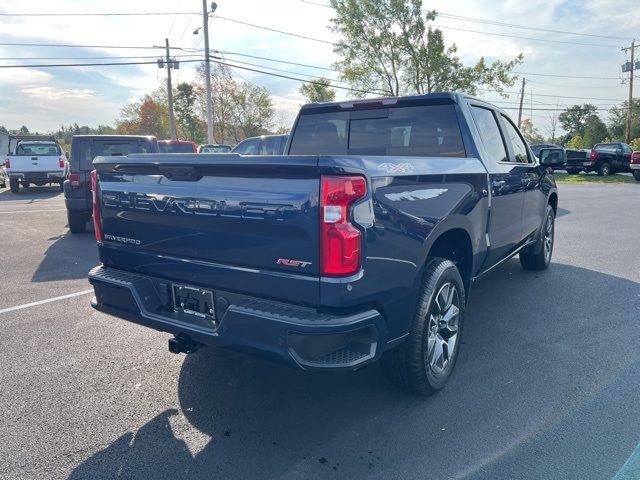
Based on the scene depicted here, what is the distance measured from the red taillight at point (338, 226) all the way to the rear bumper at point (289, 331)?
265mm

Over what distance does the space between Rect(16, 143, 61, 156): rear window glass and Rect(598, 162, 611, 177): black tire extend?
2653 centimetres

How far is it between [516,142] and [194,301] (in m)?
3.82

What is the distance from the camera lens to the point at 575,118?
73250 millimetres

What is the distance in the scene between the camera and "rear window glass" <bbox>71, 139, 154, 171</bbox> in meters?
9.48

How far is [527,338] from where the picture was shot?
4191mm

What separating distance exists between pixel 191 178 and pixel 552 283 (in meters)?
4.67

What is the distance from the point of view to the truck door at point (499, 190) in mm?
4086

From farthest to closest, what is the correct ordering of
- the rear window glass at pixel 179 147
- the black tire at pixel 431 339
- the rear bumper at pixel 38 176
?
1. the rear bumper at pixel 38 176
2. the rear window glass at pixel 179 147
3. the black tire at pixel 431 339

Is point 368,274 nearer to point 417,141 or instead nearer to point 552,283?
point 417,141

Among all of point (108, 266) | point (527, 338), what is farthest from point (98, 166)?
point (527, 338)

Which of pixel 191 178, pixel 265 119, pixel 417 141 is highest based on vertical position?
pixel 265 119

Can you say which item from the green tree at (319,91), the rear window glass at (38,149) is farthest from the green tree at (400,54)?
the rear window glass at (38,149)

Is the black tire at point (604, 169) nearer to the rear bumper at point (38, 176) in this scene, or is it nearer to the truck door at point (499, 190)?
the truck door at point (499, 190)

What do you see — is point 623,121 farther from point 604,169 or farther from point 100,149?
point 100,149
